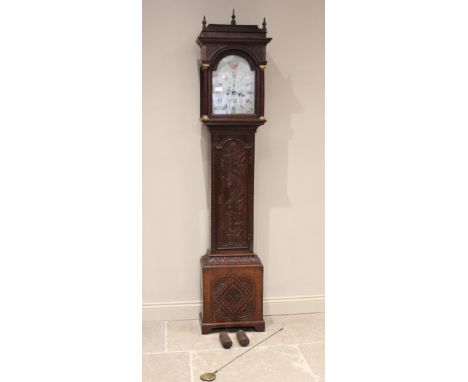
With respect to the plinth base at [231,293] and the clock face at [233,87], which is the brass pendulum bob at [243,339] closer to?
the plinth base at [231,293]

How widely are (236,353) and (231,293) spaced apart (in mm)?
442

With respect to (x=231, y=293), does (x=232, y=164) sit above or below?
above

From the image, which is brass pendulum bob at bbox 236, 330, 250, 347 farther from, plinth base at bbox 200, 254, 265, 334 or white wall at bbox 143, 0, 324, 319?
white wall at bbox 143, 0, 324, 319

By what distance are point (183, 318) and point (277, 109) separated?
5.24 ft

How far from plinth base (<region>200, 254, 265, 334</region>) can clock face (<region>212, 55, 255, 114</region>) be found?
3.25ft

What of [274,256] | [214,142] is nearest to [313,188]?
[274,256]

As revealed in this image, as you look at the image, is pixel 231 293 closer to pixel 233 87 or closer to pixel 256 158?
pixel 256 158

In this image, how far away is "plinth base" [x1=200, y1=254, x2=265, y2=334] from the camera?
3229 mm

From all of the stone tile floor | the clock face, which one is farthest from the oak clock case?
the stone tile floor

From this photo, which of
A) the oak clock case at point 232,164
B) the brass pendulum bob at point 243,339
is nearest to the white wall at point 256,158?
the oak clock case at point 232,164

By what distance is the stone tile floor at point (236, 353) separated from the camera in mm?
2611

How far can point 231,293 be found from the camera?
128 inches

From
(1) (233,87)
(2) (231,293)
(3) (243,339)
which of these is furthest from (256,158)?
(3) (243,339)

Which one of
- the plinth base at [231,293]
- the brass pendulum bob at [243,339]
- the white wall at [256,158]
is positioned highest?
the white wall at [256,158]
